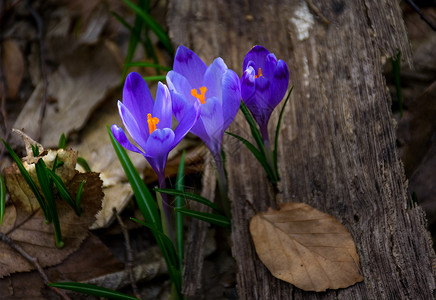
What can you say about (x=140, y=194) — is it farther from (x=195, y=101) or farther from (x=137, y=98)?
(x=195, y=101)

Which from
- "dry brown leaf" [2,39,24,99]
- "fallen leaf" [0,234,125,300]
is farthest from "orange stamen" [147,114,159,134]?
"dry brown leaf" [2,39,24,99]

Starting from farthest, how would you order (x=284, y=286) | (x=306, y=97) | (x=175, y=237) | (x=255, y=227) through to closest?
(x=306, y=97) → (x=175, y=237) → (x=255, y=227) → (x=284, y=286)

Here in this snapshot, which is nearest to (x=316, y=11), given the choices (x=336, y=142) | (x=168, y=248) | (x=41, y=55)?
(x=336, y=142)

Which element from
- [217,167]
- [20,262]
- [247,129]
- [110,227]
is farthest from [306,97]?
[20,262]

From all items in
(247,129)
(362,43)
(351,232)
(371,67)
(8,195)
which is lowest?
(351,232)

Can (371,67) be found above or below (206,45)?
below

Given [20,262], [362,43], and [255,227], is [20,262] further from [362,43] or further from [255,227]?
[362,43]

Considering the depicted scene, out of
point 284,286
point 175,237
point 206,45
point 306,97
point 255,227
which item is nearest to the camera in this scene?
point 284,286
